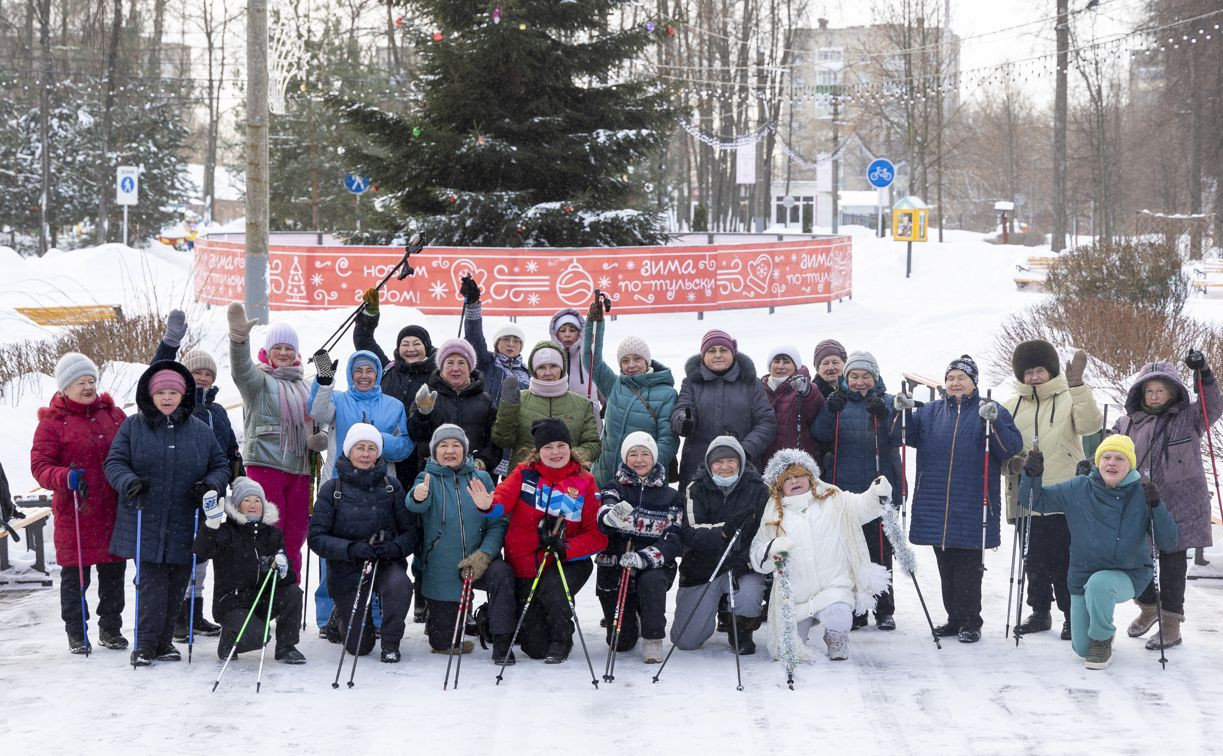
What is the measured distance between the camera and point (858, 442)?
24.9 ft

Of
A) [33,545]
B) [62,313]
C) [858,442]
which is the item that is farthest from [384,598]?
[62,313]

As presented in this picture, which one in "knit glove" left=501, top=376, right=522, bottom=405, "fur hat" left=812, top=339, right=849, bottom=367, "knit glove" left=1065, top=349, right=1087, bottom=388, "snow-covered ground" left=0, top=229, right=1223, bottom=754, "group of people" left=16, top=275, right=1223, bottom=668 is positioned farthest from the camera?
"fur hat" left=812, top=339, right=849, bottom=367

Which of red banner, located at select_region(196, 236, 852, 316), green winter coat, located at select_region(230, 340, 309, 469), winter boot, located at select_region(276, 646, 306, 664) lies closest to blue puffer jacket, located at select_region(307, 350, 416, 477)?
green winter coat, located at select_region(230, 340, 309, 469)

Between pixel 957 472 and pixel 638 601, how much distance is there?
1.81 meters

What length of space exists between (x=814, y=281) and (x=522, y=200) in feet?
18.4

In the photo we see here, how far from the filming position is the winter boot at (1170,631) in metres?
7.08

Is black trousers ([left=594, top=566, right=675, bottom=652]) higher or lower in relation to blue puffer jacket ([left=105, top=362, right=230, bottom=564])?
lower

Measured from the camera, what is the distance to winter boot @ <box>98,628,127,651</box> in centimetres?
699

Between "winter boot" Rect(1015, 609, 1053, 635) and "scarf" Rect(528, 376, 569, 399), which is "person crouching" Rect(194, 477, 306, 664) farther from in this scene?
"winter boot" Rect(1015, 609, 1053, 635)

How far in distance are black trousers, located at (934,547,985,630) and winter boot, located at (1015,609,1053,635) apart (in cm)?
33

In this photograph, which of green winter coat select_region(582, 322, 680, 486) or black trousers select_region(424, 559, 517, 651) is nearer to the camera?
black trousers select_region(424, 559, 517, 651)

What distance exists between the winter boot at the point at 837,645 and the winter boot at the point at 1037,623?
1.13 m

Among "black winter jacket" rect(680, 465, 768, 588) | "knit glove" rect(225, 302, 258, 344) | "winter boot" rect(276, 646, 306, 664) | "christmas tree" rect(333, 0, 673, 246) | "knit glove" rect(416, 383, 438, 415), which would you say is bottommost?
"winter boot" rect(276, 646, 306, 664)

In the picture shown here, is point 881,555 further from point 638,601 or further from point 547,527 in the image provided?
point 547,527
